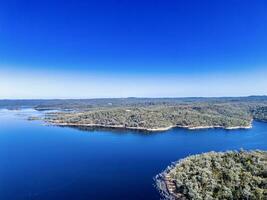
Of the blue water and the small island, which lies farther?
the blue water

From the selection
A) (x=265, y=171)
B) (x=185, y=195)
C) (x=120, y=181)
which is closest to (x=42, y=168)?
(x=120, y=181)

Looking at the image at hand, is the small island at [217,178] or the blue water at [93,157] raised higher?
the small island at [217,178]

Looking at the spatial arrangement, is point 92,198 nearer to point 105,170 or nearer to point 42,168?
point 105,170

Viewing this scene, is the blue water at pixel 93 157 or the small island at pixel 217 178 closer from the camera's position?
the small island at pixel 217 178

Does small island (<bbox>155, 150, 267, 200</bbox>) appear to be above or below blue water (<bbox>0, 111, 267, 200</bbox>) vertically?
above
